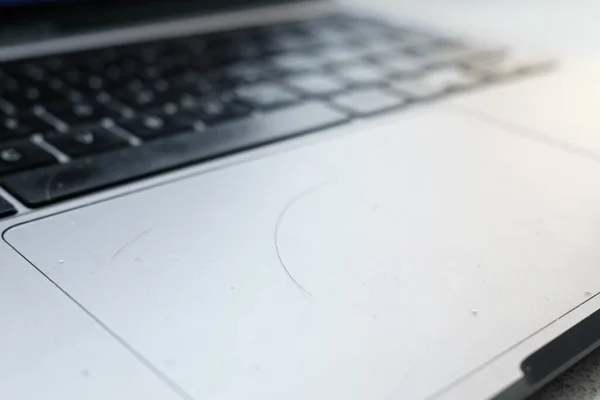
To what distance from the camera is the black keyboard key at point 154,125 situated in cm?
36

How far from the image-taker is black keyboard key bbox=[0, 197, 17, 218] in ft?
0.89

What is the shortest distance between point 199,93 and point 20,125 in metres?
0.12

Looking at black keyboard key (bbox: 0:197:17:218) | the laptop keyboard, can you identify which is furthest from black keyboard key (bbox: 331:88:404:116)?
black keyboard key (bbox: 0:197:17:218)

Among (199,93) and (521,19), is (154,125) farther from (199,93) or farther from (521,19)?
(521,19)

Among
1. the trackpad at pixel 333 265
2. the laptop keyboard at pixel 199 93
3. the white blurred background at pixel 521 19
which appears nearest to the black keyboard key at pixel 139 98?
the laptop keyboard at pixel 199 93

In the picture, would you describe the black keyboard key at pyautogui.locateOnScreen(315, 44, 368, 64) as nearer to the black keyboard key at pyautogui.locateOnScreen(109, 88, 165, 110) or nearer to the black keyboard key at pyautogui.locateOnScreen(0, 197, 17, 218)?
the black keyboard key at pyautogui.locateOnScreen(109, 88, 165, 110)

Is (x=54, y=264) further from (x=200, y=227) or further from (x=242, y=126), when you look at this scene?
(x=242, y=126)

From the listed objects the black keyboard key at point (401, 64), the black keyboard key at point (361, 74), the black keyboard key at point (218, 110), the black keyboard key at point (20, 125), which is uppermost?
the black keyboard key at point (20, 125)

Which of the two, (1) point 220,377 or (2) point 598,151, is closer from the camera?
(1) point 220,377

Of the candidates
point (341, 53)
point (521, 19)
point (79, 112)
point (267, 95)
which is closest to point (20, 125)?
point (79, 112)

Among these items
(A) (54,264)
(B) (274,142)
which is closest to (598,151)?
(B) (274,142)

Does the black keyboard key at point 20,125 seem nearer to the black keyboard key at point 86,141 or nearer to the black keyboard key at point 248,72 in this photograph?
the black keyboard key at point 86,141

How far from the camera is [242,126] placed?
0.38 meters

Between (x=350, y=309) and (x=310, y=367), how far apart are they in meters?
0.03
